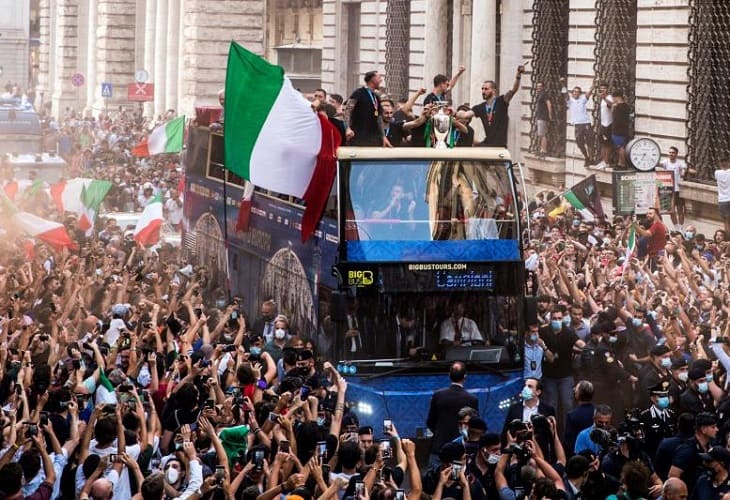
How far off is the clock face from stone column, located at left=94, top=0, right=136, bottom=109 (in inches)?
1873

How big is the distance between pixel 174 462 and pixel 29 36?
4106 inches

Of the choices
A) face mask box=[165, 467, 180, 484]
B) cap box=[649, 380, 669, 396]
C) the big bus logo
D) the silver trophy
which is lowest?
face mask box=[165, 467, 180, 484]

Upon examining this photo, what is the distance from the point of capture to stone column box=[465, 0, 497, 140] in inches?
1476

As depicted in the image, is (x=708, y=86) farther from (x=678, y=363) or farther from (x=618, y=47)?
(x=678, y=363)

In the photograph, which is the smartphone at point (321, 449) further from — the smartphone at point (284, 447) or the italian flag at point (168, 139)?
the italian flag at point (168, 139)

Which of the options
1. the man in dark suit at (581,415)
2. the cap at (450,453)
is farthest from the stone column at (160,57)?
the cap at (450,453)

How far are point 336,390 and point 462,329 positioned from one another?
260 cm

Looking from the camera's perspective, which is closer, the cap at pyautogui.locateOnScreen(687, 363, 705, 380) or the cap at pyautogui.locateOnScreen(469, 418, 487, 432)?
the cap at pyautogui.locateOnScreen(469, 418, 487, 432)

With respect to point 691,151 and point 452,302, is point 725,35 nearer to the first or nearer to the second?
point 691,151

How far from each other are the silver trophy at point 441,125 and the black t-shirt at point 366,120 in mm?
563

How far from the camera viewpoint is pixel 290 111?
750 inches

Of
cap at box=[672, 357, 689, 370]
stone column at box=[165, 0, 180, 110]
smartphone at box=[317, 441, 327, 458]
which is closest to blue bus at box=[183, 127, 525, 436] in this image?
cap at box=[672, 357, 689, 370]

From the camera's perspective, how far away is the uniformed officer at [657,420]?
14086 millimetres

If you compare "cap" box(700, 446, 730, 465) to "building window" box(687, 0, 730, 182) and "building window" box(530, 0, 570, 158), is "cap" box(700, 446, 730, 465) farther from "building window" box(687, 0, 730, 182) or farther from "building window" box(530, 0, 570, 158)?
"building window" box(530, 0, 570, 158)
